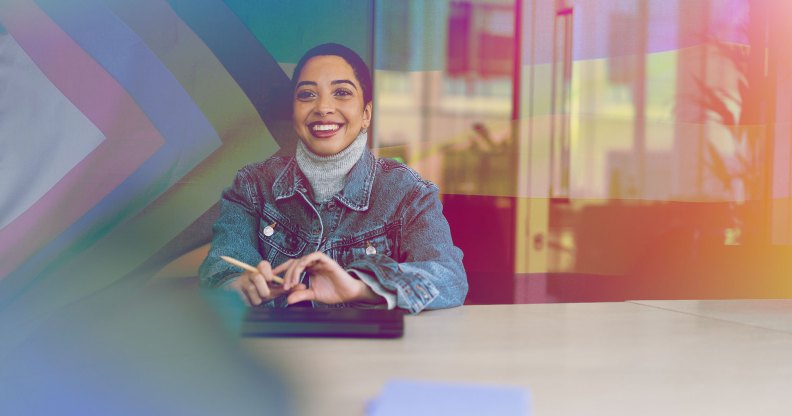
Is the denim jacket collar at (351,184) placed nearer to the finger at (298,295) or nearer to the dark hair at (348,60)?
the dark hair at (348,60)

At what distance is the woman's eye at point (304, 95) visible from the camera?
1800mm

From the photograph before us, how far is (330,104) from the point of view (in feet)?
5.82

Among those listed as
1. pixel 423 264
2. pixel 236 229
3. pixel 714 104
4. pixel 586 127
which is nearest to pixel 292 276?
pixel 423 264

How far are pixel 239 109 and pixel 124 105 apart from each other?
1.07ft

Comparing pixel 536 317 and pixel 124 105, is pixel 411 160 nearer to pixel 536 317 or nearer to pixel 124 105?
pixel 124 105

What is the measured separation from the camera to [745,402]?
0.54 m

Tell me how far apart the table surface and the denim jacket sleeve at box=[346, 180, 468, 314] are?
12cm

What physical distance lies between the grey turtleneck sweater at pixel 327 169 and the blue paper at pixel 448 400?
1159 mm

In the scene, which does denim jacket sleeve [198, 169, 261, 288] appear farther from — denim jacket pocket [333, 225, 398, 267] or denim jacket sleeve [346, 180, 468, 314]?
denim jacket sleeve [346, 180, 468, 314]

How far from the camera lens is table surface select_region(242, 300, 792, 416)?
0.54 meters

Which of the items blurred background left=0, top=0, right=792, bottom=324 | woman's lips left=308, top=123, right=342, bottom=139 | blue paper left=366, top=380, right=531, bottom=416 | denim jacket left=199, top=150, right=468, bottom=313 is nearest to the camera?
blue paper left=366, top=380, right=531, bottom=416

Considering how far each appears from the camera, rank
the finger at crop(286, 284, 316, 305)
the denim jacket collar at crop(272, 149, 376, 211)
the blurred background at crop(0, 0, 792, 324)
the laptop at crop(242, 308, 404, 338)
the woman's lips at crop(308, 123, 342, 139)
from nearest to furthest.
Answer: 1. the laptop at crop(242, 308, 404, 338)
2. the finger at crop(286, 284, 316, 305)
3. the denim jacket collar at crop(272, 149, 376, 211)
4. the woman's lips at crop(308, 123, 342, 139)
5. the blurred background at crop(0, 0, 792, 324)

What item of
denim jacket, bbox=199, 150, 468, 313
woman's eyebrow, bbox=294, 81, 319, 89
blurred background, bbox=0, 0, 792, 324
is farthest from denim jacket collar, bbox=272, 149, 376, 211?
blurred background, bbox=0, 0, 792, 324

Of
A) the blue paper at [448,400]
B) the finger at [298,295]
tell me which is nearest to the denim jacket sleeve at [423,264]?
the finger at [298,295]
